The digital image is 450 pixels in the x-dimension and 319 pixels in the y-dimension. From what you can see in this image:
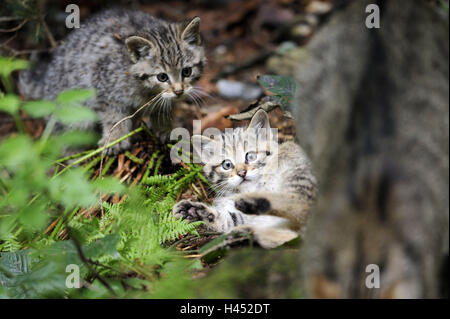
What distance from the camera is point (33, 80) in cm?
474

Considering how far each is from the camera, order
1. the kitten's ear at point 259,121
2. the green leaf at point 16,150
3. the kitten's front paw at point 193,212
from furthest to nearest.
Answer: the kitten's ear at point 259,121
the kitten's front paw at point 193,212
the green leaf at point 16,150

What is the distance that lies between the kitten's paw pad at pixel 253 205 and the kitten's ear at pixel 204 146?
3.41 ft

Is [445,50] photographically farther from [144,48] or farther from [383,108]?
[144,48]

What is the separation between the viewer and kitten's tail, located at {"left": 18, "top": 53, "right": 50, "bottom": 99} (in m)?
4.66

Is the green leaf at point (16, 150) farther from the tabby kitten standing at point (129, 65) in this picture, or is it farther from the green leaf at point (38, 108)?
the tabby kitten standing at point (129, 65)

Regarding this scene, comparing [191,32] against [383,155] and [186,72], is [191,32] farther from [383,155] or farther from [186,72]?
[383,155]

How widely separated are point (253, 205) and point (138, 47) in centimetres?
205

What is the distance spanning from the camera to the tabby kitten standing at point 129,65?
3705 millimetres

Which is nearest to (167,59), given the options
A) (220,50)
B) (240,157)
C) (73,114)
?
(240,157)

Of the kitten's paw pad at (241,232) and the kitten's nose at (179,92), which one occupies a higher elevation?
the kitten's nose at (179,92)

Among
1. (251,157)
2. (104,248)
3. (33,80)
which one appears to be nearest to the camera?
(104,248)
